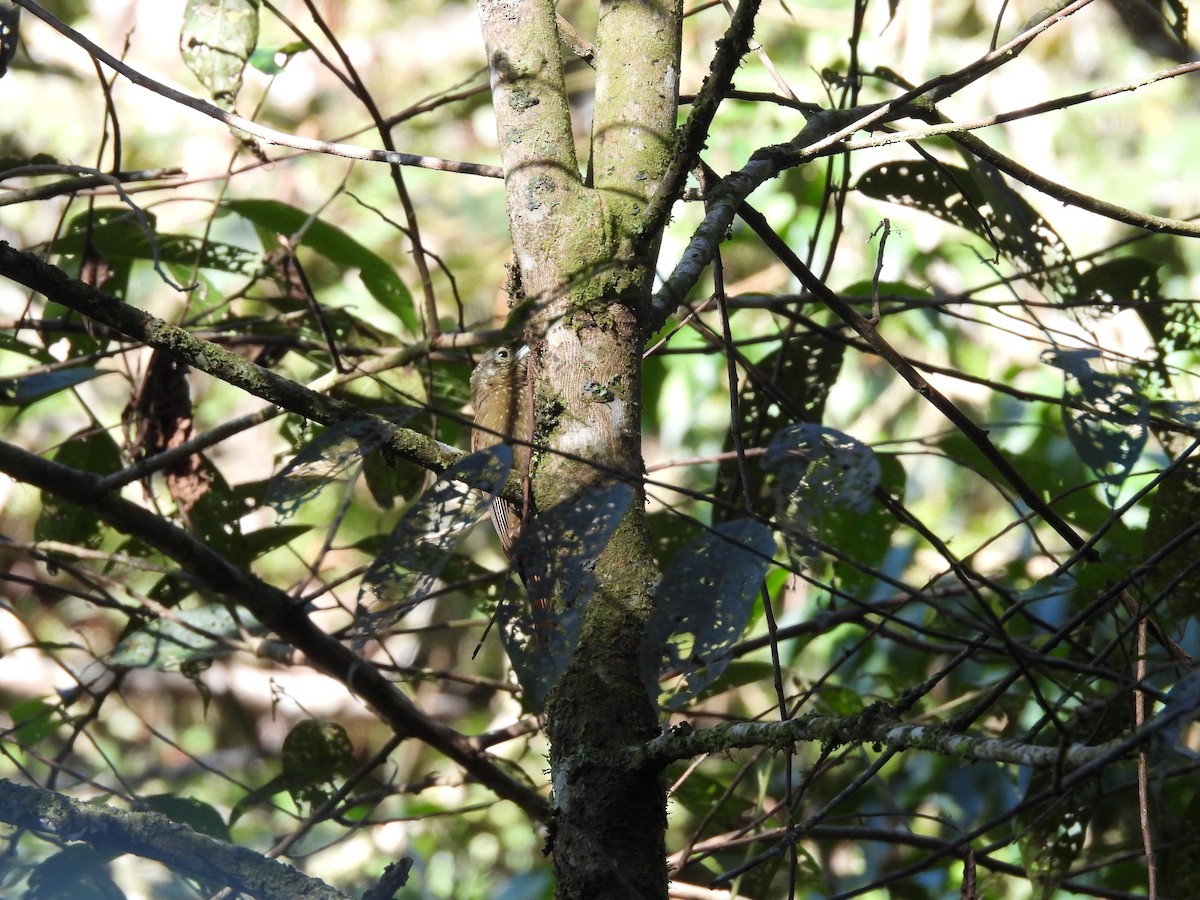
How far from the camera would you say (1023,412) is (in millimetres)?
2965

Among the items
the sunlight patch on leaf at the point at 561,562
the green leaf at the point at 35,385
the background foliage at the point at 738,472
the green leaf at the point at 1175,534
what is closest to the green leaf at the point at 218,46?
the background foliage at the point at 738,472

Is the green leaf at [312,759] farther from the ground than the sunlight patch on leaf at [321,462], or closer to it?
farther from the ground

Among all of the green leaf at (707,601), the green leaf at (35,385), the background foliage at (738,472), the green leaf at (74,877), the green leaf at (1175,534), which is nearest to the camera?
the green leaf at (707,601)

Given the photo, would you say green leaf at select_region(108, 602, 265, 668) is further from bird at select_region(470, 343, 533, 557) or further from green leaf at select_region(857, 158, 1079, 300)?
green leaf at select_region(857, 158, 1079, 300)

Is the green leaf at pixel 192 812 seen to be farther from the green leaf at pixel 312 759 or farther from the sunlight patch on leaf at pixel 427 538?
the sunlight patch on leaf at pixel 427 538

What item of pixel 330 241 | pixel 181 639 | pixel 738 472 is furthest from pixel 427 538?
pixel 330 241

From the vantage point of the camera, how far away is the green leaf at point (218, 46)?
1.52 metres

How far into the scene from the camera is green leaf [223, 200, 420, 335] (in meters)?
1.64

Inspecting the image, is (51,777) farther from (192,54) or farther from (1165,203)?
(1165,203)

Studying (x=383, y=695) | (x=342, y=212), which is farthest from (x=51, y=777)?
(x=342, y=212)

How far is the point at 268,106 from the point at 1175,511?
580cm

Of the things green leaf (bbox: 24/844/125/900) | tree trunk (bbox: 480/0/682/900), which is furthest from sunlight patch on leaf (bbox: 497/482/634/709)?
green leaf (bbox: 24/844/125/900)

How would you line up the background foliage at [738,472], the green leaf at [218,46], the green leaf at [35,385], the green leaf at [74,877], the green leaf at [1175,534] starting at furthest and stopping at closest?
the green leaf at [218,46], the green leaf at [35,385], the green leaf at [1175,534], the background foliage at [738,472], the green leaf at [74,877]

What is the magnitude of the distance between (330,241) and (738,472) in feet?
2.47
